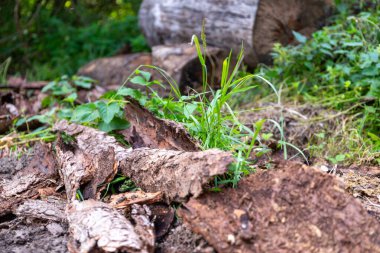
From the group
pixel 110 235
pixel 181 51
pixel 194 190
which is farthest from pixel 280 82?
pixel 110 235

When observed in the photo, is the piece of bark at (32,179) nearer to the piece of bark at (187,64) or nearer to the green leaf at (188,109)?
the green leaf at (188,109)

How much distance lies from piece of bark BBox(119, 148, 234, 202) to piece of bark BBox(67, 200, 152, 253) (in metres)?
0.21

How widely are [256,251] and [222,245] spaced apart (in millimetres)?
110

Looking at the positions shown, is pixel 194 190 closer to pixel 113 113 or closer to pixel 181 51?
pixel 113 113

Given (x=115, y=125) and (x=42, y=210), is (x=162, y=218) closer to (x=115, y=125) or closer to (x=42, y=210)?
(x=42, y=210)

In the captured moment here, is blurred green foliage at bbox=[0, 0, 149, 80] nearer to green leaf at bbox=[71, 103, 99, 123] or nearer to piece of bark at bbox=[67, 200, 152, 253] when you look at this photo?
green leaf at bbox=[71, 103, 99, 123]

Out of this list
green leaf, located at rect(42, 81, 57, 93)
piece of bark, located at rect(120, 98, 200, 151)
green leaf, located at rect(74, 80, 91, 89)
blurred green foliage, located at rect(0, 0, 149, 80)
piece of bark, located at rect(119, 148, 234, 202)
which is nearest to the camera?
piece of bark, located at rect(119, 148, 234, 202)

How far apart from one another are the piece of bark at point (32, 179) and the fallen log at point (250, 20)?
231 cm

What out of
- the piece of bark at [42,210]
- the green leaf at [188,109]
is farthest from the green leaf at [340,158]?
the piece of bark at [42,210]

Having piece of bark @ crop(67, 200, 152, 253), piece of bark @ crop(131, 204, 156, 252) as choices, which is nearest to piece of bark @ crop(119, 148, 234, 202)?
piece of bark @ crop(131, 204, 156, 252)

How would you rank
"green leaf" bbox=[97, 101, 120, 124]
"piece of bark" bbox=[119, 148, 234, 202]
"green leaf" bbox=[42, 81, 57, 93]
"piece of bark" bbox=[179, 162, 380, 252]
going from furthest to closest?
"green leaf" bbox=[42, 81, 57, 93]
"green leaf" bbox=[97, 101, 120, 124]
"piece of bark" bbox=[119, 148, 234, 202]
"piece of bark" bbox=[179, 162, 380, 252]

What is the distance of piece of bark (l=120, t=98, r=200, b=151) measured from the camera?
Result: 2.17 m

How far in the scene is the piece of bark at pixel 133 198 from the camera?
1.86 metres

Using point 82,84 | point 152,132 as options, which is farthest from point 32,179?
point 82,84
